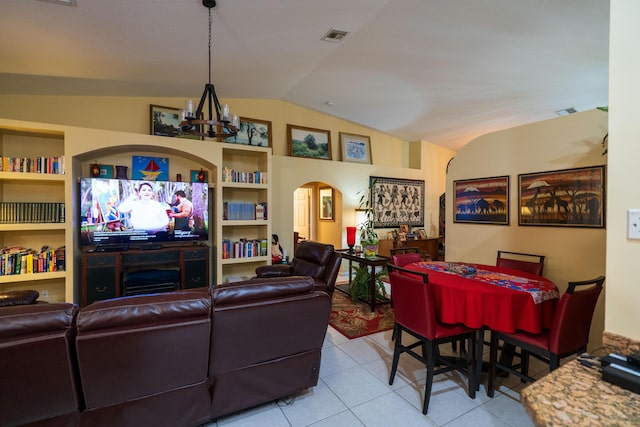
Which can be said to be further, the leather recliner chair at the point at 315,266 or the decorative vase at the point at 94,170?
the decorative vase at the point at 94,170

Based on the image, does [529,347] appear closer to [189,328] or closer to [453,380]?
[453,380]

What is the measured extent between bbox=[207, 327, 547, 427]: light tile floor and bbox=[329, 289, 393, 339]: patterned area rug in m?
0.67

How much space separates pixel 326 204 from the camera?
694 cm

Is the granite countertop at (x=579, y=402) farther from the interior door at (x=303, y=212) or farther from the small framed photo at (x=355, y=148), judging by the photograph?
the interior door at (x=303, y=212)

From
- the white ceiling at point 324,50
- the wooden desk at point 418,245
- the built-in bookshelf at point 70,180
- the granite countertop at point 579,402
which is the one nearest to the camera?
the granite countertop at point 579,402

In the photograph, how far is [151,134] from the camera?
4367 millimetres

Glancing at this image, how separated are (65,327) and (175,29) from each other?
2.69 meters

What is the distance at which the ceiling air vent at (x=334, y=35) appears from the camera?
318 cm

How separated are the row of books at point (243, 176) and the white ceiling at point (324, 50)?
1.29m

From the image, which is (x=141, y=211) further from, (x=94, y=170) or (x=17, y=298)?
(x=17, y=298)

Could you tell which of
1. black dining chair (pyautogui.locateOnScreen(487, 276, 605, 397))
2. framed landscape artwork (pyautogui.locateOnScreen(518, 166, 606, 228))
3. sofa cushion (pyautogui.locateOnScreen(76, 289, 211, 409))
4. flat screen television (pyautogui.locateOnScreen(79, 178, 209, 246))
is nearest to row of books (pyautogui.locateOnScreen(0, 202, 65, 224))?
flat screen television (pyautogui.locateOnScreen(79, 178, 209, 246))

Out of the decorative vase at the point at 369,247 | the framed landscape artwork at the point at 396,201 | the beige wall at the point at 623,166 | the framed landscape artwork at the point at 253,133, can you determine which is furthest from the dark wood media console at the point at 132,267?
the beige wall at the point at 623,166

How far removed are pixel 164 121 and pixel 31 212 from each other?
199cm

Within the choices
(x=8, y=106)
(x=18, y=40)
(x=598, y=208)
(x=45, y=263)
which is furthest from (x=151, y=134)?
(x=598, y=208)
